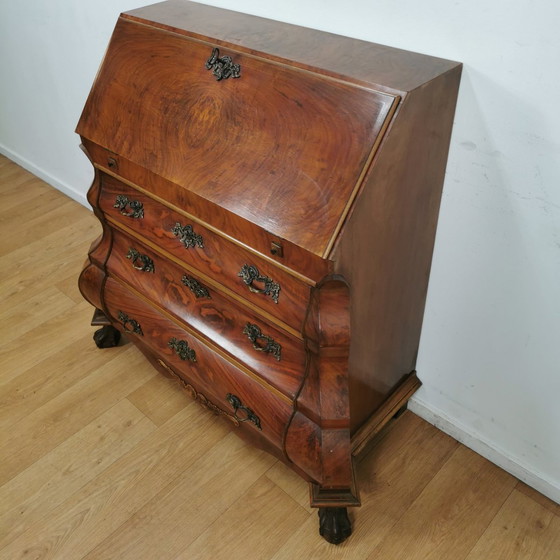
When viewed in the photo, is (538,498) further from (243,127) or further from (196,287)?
(243,127)

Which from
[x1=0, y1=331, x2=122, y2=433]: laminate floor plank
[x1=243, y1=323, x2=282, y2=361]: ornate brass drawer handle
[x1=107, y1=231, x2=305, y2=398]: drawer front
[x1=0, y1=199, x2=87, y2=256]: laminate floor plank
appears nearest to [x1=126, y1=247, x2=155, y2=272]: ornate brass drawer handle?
[x1=107, y1=231, x2=305, y2=398]: drawer front

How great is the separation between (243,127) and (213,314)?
1.54 feet

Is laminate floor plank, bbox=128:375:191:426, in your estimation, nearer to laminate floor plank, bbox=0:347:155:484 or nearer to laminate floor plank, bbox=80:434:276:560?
laminate floor plank, bbox=0:347:155:484

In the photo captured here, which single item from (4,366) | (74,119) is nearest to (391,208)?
(4,366)

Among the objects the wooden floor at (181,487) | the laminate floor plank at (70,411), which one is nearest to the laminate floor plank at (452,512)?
the wooden floor at (181,487)

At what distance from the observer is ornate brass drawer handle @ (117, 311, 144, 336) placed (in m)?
1.58

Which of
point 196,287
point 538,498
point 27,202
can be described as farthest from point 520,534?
point 27,202

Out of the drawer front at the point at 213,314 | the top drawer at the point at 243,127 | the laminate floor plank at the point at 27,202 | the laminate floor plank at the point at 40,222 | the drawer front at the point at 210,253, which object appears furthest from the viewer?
the laminate floor plank at the point at 27,202

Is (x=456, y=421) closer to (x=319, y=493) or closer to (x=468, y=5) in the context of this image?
(x=319, y=493)

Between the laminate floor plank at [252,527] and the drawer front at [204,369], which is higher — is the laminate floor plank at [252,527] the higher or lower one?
the lower one

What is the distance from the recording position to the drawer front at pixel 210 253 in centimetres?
111

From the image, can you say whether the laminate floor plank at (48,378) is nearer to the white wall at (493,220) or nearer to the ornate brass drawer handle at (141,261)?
the ornate brass drawer handle at (141,261)

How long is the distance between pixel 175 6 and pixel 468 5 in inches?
28.9

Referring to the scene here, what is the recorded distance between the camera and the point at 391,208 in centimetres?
107
